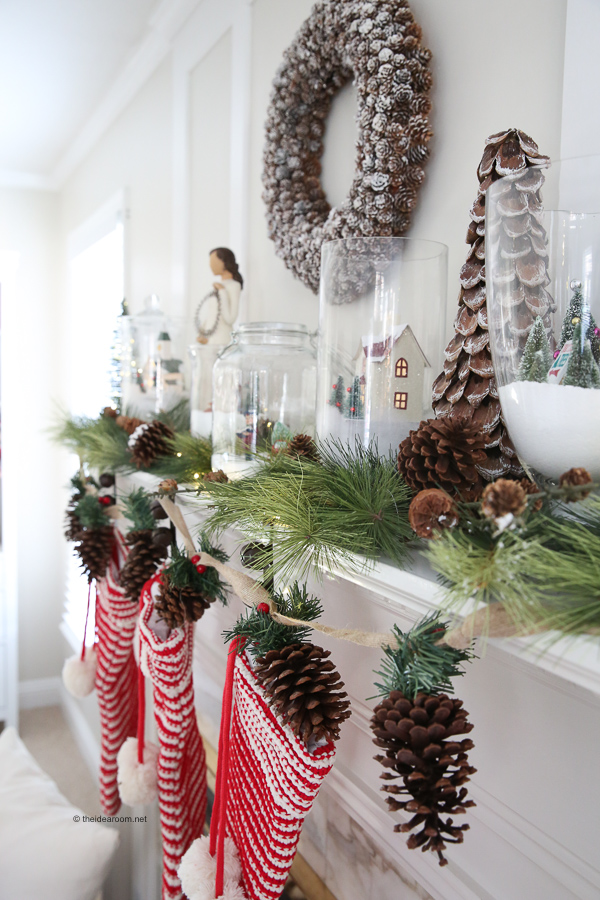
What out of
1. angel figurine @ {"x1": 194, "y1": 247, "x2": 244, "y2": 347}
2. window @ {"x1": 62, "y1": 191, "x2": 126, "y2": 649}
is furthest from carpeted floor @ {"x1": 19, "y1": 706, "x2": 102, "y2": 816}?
angel figurine @ {"x1": 194, "y1": 247, "x2": 244, "y2": 347}

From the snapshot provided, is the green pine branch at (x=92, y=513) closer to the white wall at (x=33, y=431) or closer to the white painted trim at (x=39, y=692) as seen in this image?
the white wall at (x=33, y=431)

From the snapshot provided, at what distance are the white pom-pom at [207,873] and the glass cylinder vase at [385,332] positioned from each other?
1.77 ft

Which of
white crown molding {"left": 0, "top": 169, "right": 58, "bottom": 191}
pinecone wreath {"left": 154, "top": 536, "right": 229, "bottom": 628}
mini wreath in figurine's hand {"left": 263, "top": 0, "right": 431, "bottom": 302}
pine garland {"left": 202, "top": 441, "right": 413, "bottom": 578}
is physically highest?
white crown molding {"left": 0, "top": 169, "right": 58, "bottom": 191}

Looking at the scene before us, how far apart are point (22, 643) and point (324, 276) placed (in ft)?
11.3

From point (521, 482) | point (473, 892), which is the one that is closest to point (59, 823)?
point (473, 892)

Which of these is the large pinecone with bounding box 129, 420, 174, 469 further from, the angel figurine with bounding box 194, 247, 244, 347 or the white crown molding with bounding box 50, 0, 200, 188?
the white crown molding with bounding box 50, 0, 200, 188

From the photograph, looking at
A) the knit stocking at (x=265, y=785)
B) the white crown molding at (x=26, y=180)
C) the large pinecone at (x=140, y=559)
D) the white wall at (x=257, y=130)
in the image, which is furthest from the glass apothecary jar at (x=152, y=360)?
the white crown molding at (x=26, y=180)

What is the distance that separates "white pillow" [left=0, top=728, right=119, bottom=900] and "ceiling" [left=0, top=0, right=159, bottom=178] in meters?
1.98

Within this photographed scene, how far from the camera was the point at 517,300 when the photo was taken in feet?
1.53

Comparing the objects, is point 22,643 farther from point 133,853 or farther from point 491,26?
point 491,26

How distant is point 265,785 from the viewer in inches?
27.9

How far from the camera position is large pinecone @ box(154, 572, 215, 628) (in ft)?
2.59

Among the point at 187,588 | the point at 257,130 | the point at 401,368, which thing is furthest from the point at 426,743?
the point at 257,130

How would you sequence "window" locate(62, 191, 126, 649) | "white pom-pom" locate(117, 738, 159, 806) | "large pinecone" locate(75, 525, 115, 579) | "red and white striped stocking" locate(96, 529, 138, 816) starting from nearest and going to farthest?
"white pom-pom" locate(117, 738, 159, 806) → "large pinecone" locate(75, 525, 115, 579) → "red and white striped stocking" locate(96, 529, 138, 816) → "window" locate(62, 191, 126, 649)
